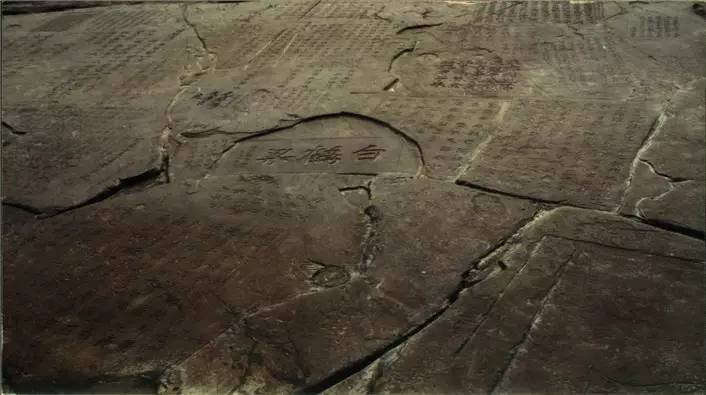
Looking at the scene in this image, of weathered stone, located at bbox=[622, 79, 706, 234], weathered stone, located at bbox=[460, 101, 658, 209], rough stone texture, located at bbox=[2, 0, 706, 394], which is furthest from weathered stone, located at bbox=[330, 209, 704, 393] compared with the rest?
weathered stone, located at bbox=[460, 101, 658, 209]

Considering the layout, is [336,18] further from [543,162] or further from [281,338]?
[281,338]

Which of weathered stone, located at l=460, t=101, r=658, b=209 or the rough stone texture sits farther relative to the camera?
weathered stone, located at l=460, t=101, r=658, b=209

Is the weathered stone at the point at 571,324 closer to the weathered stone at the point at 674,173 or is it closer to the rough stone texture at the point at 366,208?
the rough stone texture at the point at 366,208

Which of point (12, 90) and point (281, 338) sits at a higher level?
point (12, 90)

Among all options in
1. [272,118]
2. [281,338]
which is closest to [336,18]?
[272,118]

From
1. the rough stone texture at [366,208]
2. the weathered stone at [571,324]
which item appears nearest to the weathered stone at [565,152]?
the rough stone texture at [366,208]

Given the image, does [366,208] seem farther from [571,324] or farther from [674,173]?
[674,173]

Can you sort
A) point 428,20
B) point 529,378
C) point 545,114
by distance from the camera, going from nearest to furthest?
1. point 529,378
2. point 545,114
3. point 428,20

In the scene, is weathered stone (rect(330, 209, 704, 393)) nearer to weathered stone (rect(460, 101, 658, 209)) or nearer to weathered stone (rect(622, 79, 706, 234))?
weathered stone (rect(622, 79, 706, 234))
